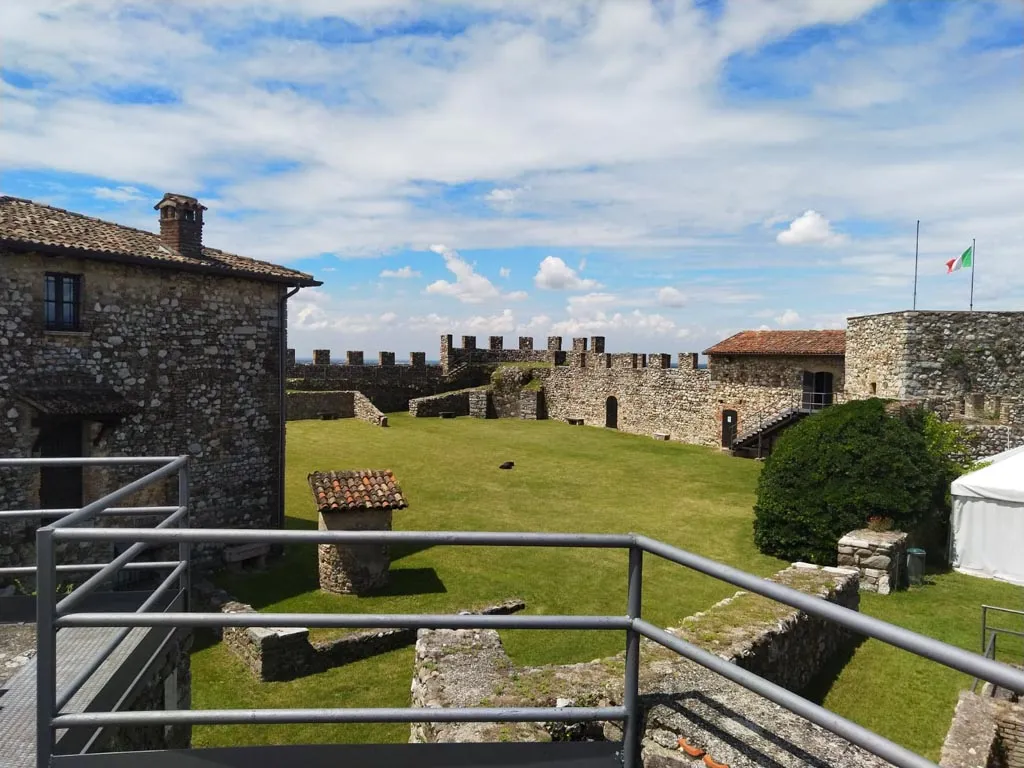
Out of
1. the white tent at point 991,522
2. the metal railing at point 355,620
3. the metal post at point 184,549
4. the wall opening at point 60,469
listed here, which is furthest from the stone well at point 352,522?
the white tent at point 991,522

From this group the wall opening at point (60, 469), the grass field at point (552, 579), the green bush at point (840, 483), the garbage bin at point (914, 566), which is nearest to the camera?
the grass field at point (552, 579)

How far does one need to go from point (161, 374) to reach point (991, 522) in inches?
632

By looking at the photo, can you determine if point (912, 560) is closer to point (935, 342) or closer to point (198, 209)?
point (935, 342)

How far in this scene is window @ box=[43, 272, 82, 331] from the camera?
1085 centimetres

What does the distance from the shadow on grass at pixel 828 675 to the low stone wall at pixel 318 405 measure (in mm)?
27190

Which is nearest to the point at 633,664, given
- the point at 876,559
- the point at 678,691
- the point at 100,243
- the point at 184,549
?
the point at 678,691

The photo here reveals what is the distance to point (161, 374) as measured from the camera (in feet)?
40.0

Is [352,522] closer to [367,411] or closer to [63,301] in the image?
[63,301]

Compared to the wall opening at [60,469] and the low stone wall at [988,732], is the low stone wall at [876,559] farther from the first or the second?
the wall opening at [60,469]

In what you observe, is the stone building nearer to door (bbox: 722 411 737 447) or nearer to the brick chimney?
the brick chimney

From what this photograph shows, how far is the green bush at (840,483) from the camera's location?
41.3 ft

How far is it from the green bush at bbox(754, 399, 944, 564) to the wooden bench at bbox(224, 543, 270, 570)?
1033cm

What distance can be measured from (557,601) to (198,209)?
10.7m

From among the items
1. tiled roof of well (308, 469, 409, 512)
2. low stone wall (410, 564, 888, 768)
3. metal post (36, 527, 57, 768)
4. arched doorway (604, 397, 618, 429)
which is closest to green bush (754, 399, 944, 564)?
low stone wall (410, 564, 888, 768)
